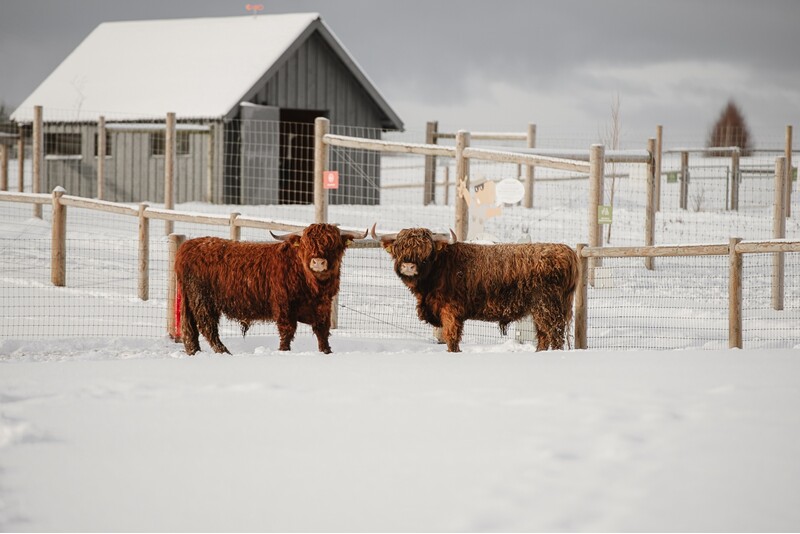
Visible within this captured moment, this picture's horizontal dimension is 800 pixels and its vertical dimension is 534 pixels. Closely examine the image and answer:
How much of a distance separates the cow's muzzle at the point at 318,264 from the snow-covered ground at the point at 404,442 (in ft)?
2.85

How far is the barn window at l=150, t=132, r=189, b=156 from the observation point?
21.8m

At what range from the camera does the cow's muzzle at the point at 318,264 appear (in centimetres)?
855

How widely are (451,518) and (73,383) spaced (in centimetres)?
313

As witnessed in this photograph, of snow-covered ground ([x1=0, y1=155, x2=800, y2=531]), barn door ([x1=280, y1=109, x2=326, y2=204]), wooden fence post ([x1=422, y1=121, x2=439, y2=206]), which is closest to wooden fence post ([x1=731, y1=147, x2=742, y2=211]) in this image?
wooden fence post ([x1=422, y1=121, x2=439, y2=206])

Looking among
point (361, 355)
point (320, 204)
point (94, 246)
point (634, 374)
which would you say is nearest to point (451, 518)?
point (634, 374)

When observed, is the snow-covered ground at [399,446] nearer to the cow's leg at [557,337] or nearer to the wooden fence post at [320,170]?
the cow's leg at [557,337]

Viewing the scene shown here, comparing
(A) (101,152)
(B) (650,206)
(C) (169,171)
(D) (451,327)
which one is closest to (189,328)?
(D) (451,327)

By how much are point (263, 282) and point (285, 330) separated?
0.44 metres

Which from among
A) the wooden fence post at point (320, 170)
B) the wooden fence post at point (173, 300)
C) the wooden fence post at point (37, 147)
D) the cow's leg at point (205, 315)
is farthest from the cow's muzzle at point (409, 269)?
the wooden fence post at point (37, 147)

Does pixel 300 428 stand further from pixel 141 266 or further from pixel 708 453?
pixel 141 266

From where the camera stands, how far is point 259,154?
2158cm

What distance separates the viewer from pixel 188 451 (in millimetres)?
5246

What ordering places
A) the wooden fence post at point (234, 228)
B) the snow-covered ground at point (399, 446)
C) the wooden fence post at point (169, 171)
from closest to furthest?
the snow-covered ground at point (399, 446) < the wooden fence post at point (234, 228) < the wooden fence post at point (169, 171)

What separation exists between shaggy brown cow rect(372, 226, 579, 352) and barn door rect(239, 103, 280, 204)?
12578 mm
